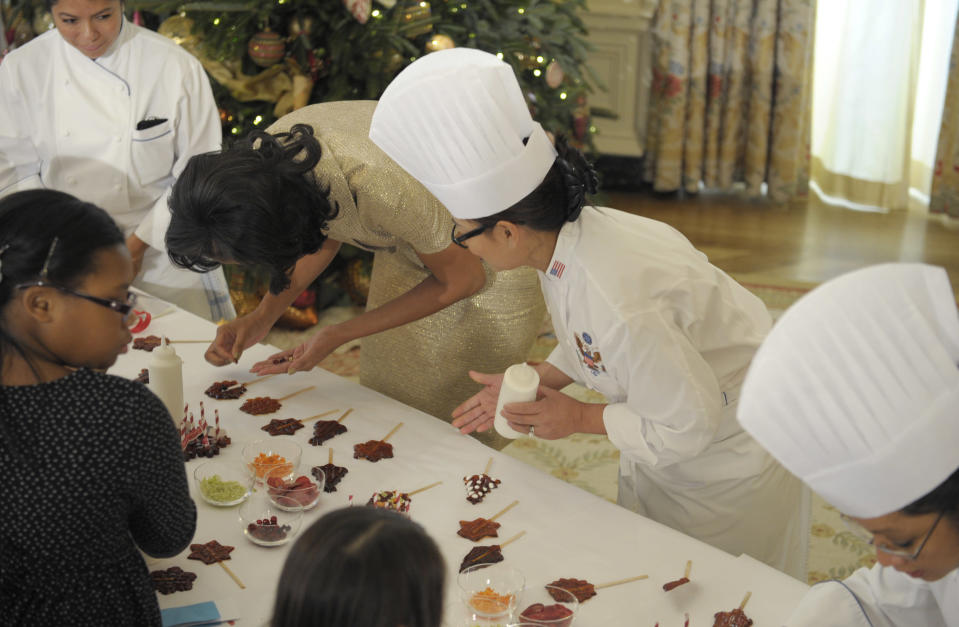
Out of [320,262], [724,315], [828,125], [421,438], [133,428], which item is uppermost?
[133,428]

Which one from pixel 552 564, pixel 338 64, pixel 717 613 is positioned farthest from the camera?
pixel 338 64

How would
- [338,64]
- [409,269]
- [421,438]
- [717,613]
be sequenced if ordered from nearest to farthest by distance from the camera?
[717,613], [421,438], [409,269], [338,64]

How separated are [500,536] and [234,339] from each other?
2.96 feet

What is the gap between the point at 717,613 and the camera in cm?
144

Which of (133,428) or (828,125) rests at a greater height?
(133,428)

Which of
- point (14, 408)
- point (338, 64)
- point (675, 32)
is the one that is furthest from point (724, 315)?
point (675, 32)

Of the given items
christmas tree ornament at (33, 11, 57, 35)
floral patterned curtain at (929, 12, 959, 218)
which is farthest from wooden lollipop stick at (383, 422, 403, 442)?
floral patterned curtain at (929, 12, 959, 218)

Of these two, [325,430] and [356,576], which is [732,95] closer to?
[325,430]

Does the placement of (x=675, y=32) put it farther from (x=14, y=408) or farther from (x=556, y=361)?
(x=14, y=408)

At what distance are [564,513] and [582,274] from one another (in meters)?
0.42

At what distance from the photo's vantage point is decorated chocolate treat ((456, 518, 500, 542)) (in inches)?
63.9

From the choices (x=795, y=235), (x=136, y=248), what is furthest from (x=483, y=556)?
(x=795, y=235)

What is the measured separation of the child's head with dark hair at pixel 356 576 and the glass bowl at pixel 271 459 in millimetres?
740

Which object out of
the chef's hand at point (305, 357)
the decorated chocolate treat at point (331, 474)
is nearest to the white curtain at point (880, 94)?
the chef's hand at point (305, 357)
